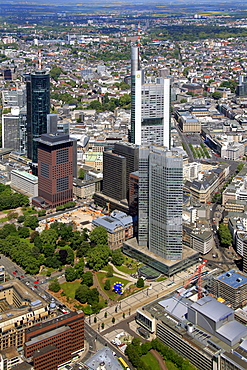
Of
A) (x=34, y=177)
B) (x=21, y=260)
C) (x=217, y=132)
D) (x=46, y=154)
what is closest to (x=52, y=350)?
(x=21, y=260)

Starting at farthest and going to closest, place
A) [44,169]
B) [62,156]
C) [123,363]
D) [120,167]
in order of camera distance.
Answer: [44,169], [62,156], [120,167], [123,363]

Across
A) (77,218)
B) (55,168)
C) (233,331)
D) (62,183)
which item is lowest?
(233,331)

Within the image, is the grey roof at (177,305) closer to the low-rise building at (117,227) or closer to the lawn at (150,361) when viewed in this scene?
the lawn at (150,361)

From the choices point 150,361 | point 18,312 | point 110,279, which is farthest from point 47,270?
point 150,361

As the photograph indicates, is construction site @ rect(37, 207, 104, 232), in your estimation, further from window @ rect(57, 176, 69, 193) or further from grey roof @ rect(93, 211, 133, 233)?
grey roof @ rect(93, 211, 133, 233)

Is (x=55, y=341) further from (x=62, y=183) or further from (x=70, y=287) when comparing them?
(x=62, y=183)
